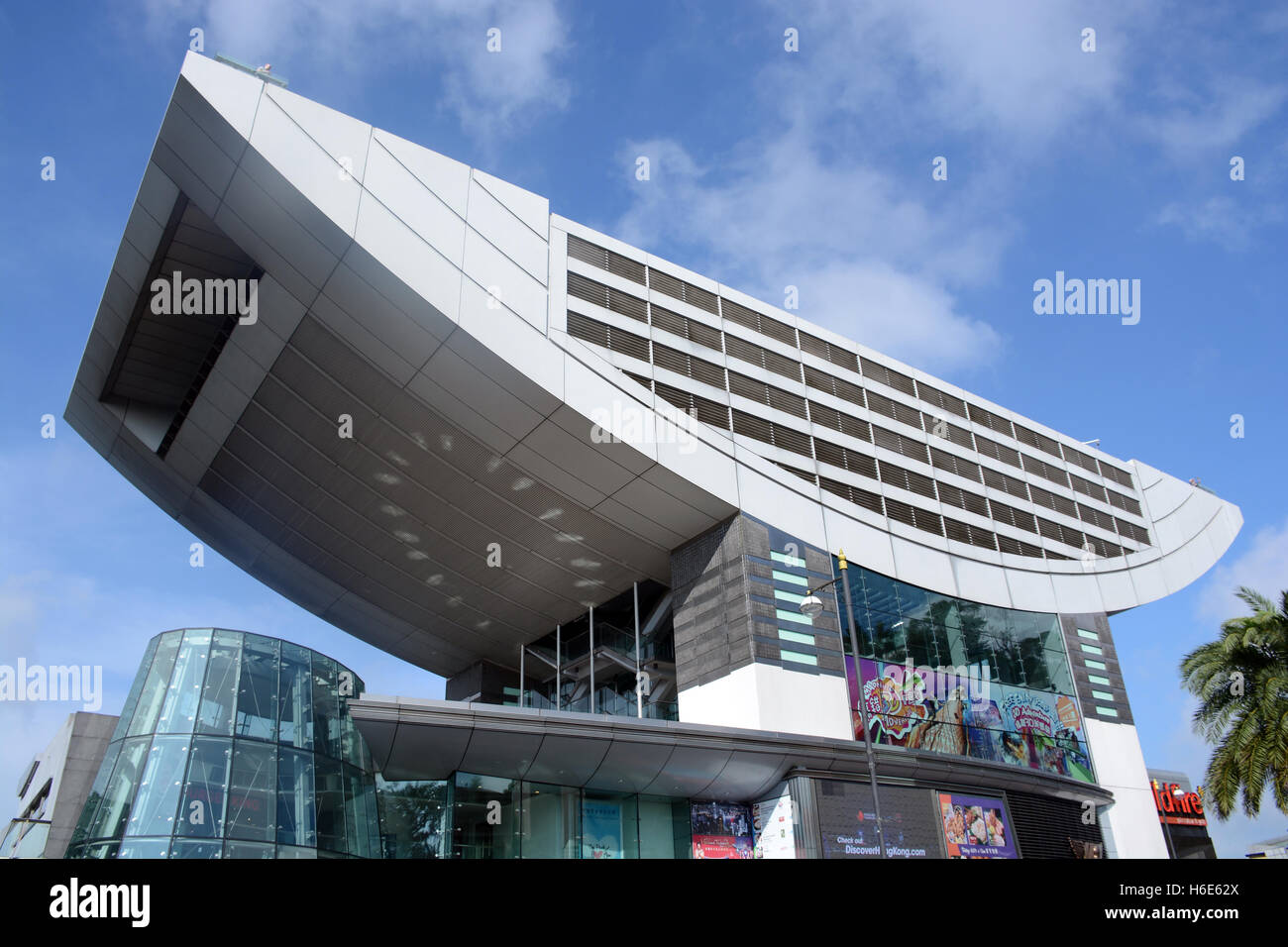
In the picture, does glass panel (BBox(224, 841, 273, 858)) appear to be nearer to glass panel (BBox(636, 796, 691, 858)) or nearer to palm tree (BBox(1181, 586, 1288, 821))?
glass panel (BBox(636, 796, 691, 858))

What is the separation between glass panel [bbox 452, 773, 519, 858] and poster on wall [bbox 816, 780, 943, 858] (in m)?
8.25

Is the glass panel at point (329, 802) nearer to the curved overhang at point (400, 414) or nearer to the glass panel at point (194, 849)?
the glass panel at point (194, 849)

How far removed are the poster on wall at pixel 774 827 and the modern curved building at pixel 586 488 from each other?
0.40 metres

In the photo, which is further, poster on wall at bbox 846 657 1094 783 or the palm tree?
poster on wall at bbox 846 657 1094 783

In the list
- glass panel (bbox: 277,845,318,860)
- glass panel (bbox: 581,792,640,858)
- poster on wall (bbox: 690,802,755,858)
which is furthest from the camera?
poster on wall (bbox: 690,802,755,858)

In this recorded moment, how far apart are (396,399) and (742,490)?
1112 cm

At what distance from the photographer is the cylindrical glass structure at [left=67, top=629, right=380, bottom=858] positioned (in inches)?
699

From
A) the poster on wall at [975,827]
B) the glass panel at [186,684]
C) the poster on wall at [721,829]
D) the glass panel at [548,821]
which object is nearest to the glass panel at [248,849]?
the glass panel at [186,684]

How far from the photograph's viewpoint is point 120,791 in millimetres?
18391

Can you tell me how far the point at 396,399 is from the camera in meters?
27.0

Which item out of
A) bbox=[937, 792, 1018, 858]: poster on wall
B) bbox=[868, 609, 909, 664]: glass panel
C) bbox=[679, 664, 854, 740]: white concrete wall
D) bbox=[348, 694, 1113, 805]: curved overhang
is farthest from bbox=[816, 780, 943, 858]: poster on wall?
bbox=[868, 609, 909, 664]: glass panel

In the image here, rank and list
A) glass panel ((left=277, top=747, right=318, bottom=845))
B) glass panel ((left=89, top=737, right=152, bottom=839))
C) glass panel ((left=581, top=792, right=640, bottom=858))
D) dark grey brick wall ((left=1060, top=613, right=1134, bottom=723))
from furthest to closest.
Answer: dark grey brick wall ((left=1060, top=613, right=1134, bottom=723)), glass panel ((left=581, top=792, right=640, bottom=858)), glass panel ((left=277, top=747, right=318, bottom=845)), glass panel ((left=89, top=737, right=152, bottom=839))
